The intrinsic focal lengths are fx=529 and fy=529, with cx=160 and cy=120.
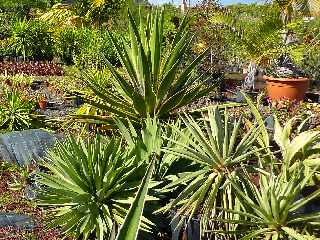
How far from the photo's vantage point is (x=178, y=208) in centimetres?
434

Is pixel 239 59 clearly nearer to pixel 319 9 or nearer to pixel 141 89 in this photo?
pixel 319 9

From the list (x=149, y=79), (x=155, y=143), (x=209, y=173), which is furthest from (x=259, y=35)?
(x=209, y=173)

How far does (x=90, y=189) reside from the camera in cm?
431

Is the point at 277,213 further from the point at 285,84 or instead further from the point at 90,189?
the point at 285,84

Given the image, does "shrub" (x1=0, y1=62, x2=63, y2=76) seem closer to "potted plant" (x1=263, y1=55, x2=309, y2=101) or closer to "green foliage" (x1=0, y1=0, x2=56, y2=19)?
"potted plant" (x1=263, y1=55, x2=309, y2=101)

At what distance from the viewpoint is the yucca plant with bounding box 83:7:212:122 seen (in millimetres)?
5062

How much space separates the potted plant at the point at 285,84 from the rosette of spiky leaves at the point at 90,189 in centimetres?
704

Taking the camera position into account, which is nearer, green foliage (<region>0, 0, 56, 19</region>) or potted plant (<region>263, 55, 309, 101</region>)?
potted plant (<region>263, 55, 309, 101</region>)

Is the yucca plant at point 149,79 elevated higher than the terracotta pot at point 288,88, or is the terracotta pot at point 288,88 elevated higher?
the yucca plant at point 149,79

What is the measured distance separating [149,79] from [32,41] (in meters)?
11.7

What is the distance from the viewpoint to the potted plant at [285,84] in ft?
35.7

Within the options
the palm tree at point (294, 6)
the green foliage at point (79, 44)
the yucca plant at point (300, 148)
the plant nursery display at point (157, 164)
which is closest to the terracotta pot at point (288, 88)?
the palm tree at point (294, 6)

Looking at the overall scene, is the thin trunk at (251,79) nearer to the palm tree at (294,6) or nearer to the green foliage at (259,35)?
the green foliage at (259,35)

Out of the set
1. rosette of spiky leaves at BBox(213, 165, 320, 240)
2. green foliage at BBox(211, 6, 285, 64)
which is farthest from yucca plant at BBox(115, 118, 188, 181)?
green foliage at BBox(211, 6, 285, 64)
